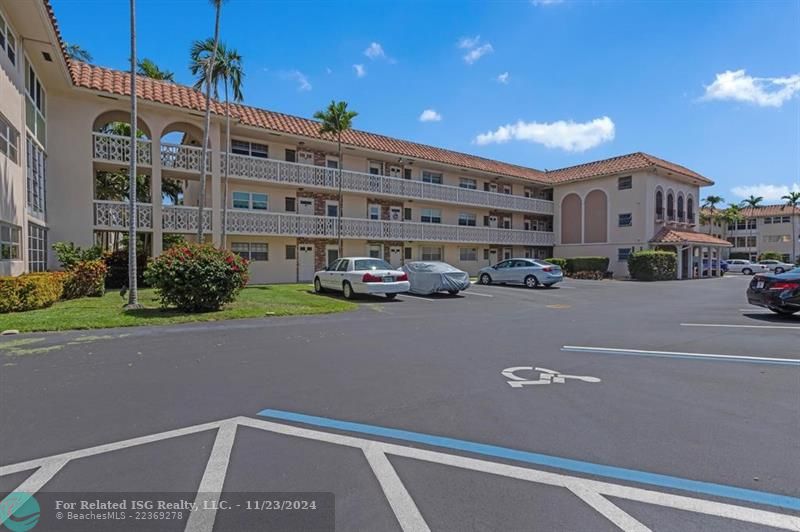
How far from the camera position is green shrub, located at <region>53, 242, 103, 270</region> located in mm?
15078

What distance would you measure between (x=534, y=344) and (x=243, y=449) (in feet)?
20.0

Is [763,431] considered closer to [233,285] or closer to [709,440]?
[709,440]

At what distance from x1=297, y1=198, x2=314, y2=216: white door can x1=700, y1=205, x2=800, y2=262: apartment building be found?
62.7 m

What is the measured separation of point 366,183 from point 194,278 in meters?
15.6

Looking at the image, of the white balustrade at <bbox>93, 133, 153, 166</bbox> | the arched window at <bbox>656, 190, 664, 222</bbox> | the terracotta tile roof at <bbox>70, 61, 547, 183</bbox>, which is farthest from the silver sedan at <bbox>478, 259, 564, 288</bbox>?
the white balustrade at <bbox>93, 133, 153, 166</bbox>

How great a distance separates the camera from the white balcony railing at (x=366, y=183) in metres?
21.6

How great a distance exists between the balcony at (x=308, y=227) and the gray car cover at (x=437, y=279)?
761 centimetres

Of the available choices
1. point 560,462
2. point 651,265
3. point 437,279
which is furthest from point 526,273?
point 560,462

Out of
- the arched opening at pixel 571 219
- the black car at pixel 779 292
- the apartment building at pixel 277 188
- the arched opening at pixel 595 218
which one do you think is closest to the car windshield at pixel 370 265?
the apartment building at pixel 277 188

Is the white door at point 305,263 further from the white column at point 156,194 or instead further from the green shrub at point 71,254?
the green shrub at point 71,254

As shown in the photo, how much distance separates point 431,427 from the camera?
13.6ft

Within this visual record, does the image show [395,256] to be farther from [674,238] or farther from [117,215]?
[674,238]

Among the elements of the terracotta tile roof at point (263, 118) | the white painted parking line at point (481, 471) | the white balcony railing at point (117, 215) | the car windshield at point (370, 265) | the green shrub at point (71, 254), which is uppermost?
the terracotta tile roof at point (263, 118)

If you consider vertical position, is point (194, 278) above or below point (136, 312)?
above
